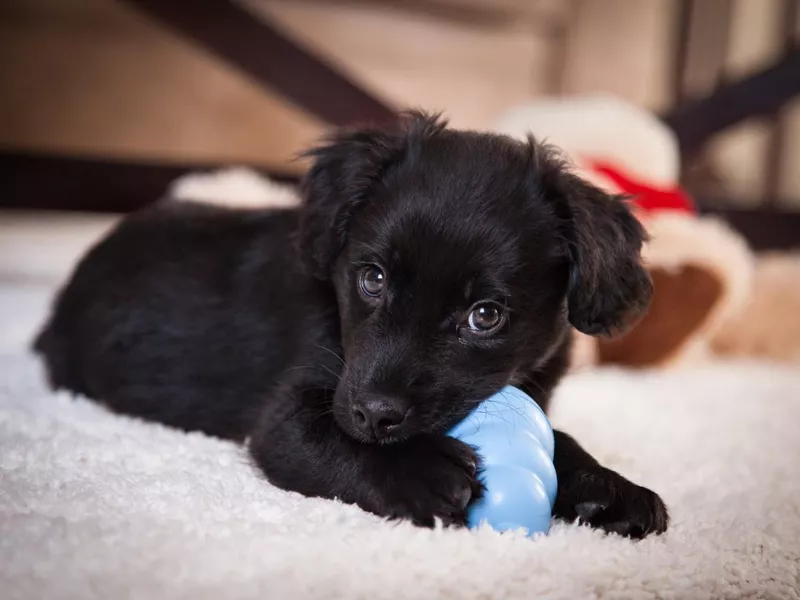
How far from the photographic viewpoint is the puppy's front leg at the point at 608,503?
143 centimetres

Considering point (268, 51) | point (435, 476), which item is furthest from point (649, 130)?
point (435, 476)

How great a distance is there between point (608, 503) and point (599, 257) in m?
0.49

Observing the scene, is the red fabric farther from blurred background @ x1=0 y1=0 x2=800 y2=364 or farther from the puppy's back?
the puppy's back

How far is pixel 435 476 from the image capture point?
1352 mm

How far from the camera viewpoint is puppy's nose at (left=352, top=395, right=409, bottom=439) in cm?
140

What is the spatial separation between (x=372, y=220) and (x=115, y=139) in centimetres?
428

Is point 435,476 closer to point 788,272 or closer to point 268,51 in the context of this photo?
point 268,51

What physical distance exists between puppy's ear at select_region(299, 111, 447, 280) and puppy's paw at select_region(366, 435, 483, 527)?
1.75ft

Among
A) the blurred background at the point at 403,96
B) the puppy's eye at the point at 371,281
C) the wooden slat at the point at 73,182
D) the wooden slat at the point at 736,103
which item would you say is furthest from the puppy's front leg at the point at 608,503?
the wooden slat at the point at 736,103

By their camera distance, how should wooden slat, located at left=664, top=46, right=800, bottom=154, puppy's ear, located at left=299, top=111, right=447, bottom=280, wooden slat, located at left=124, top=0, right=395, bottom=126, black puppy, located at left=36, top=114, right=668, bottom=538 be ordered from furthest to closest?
wooden slat, located at left=664, top=46, right=800, bottom=154
wooden slat, located at left=124, top=0, right=395, bottom=126
puppy's ear, located at left=299, top=111, right=447, bottom=280
black puppy, located at left=36, top=114, right=668, bottom=538

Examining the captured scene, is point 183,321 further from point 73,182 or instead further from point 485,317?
point 73,182

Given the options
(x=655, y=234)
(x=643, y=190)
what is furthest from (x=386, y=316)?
(x=643, y=190)

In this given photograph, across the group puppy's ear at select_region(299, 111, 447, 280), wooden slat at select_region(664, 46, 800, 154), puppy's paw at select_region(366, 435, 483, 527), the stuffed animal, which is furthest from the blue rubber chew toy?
wooden slat at select_region(664, 46, 800, 154)

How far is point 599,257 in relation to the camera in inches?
64.2
